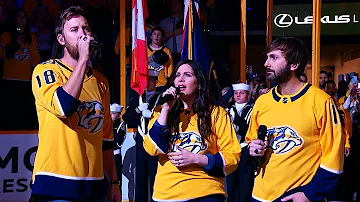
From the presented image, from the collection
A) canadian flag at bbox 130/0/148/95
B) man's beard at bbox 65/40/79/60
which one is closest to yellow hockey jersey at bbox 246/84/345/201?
man's beard at bbox 65/40/79/60

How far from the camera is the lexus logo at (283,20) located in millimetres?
9391

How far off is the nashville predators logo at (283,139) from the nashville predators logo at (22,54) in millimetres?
5022

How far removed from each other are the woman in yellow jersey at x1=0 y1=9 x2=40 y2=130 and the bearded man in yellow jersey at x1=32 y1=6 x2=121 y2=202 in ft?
14.2

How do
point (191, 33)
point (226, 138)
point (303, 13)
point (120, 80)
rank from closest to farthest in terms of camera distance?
point (226, 138) < point (191, 33) < point (120, 80) < point (303, 13)

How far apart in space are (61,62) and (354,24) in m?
7.61

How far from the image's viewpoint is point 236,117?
7.63 metres

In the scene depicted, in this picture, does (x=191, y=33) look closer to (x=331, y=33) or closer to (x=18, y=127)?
(x=18, y=127)

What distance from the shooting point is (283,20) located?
9.46 m

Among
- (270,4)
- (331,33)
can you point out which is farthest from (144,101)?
(331,33)

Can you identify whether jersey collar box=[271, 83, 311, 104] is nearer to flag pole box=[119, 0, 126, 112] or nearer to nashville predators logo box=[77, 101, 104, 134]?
nashville predators logo box=[77, 101, 104, 134]

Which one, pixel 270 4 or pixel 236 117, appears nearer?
pixel 236 117

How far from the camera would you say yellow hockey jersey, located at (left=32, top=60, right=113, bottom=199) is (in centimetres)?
343

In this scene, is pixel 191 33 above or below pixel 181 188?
above

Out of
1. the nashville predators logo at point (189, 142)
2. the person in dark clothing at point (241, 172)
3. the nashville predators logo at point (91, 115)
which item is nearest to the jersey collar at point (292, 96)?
the nashville predators logo at point (189, 142)
